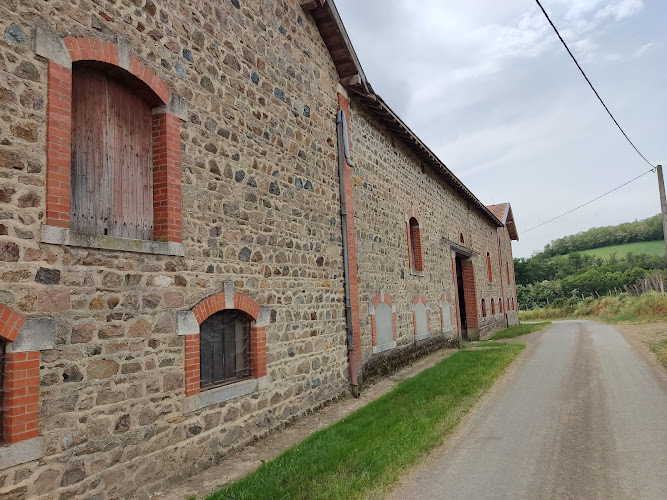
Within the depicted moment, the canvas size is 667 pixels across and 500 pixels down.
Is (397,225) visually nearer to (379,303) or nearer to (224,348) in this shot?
(379,303)

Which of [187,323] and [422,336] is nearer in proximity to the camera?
[187,323]

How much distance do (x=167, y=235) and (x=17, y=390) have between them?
2095 millimetres

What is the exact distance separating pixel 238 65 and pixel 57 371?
15.4 feet

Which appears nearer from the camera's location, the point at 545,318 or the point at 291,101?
the point at 291,101

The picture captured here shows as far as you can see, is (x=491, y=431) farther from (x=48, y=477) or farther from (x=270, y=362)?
(x=48, y=477)

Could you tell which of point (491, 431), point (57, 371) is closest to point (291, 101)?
point (57, 371)

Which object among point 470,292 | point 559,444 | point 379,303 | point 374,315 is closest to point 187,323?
point 559,444

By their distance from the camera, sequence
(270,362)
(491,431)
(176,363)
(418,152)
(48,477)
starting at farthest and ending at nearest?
(418,152), (270,362), (491,431), (176,363), (48,477)

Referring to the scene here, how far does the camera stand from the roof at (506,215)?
96.3 ft

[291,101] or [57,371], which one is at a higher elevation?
[291,101]

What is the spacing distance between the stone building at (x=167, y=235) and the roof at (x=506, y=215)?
2220 centimetres

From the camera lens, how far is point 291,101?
7723mm

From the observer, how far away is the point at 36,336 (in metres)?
3.72

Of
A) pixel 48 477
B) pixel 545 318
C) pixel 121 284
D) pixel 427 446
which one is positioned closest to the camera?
pixel 48 477
